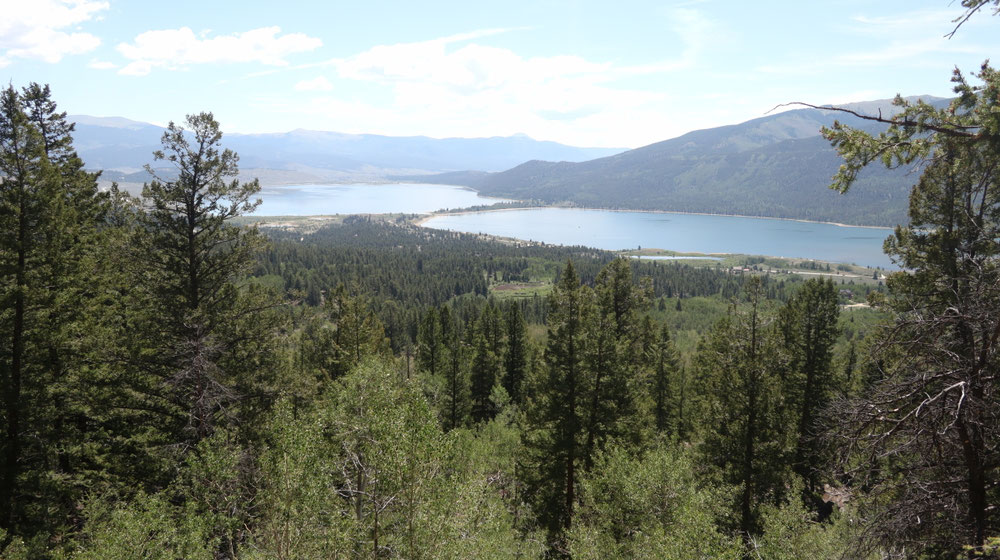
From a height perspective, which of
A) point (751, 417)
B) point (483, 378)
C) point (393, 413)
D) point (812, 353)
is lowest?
point (483, 378)

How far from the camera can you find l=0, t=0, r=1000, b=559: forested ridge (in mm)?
6984

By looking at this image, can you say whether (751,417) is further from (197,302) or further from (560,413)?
(197,302)

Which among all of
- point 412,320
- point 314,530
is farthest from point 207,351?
point 412,320

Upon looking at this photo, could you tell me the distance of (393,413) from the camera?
13477 mm

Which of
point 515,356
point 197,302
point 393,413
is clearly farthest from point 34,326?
point 515,356

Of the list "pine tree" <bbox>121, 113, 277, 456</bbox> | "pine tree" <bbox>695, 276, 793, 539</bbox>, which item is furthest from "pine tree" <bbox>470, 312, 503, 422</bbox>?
"pine tree" <bbox>121, 113, 277, 456</bbox>

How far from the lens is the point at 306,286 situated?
133625 millimetres

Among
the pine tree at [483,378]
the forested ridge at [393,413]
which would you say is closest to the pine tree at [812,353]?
the forested ridge at [393,413]

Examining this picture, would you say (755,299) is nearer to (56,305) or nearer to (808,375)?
(808,375)

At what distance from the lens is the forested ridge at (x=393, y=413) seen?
6984 millimetres

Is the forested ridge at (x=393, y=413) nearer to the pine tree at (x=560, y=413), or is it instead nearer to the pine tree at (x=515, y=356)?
the pine tree at (x=560, y=413)

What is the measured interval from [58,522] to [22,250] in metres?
7.89

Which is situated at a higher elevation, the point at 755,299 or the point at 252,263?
the point at 252,263

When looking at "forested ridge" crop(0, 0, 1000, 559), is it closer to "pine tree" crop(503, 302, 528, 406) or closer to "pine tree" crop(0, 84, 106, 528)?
"pine tree" crop(0, 84, 106, 528)
